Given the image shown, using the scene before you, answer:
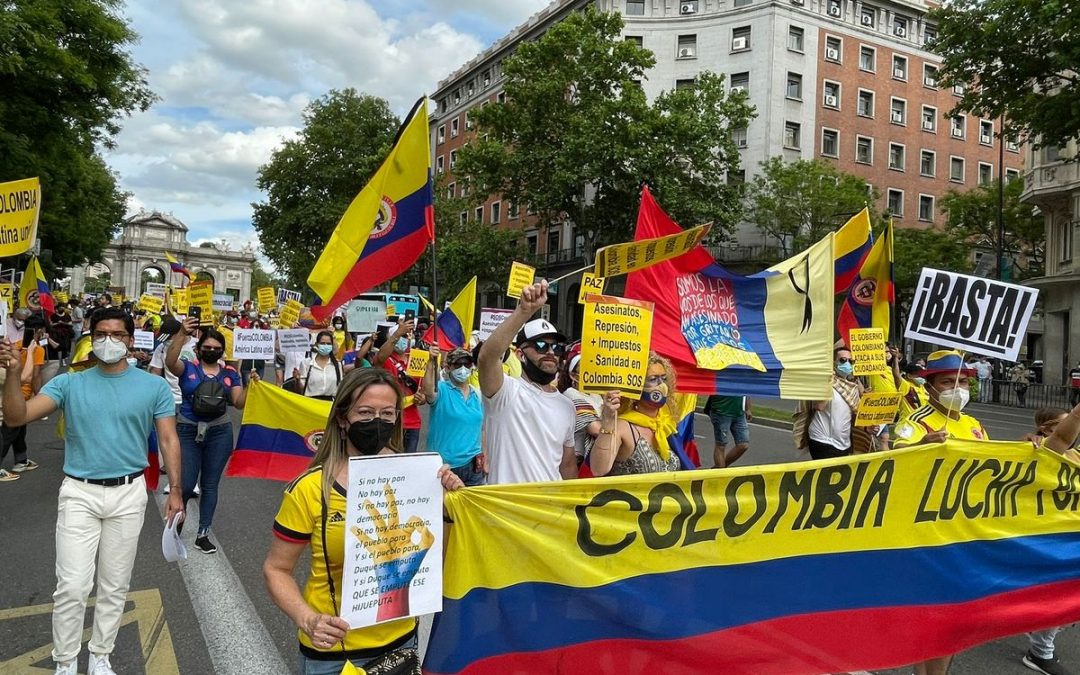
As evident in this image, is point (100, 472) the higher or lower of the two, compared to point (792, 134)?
lower

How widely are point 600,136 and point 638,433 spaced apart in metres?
26.8

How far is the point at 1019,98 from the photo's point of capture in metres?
16.1

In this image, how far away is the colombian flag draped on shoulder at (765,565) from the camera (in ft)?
9.23

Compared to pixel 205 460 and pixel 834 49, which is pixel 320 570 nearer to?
pixel 205 460

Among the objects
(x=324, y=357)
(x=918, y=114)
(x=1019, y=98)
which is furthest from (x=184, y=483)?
(x=918, y=114)

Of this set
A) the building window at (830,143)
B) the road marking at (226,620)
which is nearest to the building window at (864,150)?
the building window at (830,143)

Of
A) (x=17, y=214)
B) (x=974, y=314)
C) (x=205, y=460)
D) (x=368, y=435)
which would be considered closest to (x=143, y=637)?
(x=205, y=460)

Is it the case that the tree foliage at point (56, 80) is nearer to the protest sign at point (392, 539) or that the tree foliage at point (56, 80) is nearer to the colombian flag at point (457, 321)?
the colombian flag at point (457, 321)

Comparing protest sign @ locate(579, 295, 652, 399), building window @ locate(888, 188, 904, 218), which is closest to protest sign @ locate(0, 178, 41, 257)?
protest sign @ locate(579, 295, 652, 399)

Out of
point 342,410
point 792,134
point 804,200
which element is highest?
point 792,134

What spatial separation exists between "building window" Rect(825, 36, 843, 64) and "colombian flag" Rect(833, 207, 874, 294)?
38.2 metres

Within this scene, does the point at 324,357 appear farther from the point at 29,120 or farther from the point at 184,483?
the point at 29,120

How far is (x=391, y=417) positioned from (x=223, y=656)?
235 cm

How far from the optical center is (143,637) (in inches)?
162
